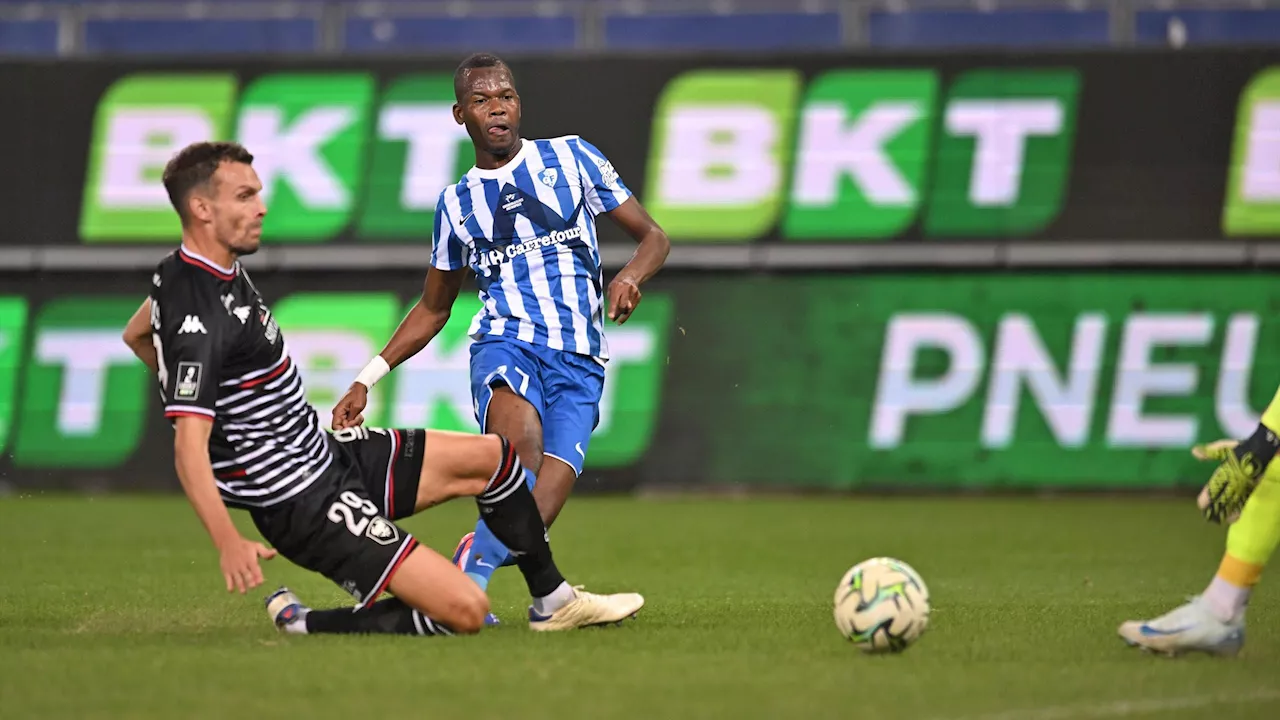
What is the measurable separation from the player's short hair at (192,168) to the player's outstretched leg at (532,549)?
1354 millimetres

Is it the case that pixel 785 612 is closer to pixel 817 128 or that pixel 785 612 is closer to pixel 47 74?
pixel 817 128

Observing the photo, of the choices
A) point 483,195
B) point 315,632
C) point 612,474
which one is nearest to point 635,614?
point 315,632

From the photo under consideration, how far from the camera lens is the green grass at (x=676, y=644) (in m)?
4.86

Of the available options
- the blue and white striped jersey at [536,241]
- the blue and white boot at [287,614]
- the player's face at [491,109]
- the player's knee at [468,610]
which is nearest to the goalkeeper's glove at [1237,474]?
the player's knee at [468,610]

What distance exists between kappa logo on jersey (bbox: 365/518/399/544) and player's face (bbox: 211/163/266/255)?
38.6 inches

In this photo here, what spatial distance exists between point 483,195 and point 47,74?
9583 millimetres

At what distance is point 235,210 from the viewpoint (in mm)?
5828

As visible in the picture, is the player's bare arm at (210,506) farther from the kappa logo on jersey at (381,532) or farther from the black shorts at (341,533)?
the kappa logo on jersey at (381,532)

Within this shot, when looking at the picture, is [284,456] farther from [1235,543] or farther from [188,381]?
[1235,543]

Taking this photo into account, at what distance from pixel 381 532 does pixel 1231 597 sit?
2694mm

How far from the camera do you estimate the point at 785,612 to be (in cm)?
719

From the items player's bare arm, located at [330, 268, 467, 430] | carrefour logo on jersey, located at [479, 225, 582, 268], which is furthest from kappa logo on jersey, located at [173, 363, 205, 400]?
carrefour logo on jersey, located at [479, 225, 582, 268]

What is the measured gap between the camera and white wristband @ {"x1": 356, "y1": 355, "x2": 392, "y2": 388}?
6.76m

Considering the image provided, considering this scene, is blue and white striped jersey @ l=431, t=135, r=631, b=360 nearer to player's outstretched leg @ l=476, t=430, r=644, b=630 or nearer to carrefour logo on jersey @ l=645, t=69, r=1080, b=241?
player's outstretched leg @ l=476, t=430, r=644, b=630
